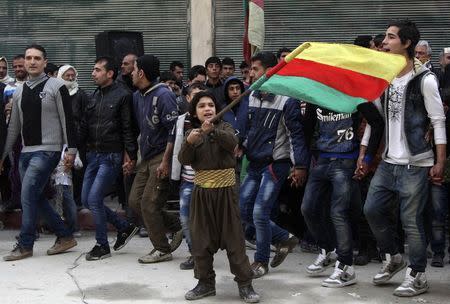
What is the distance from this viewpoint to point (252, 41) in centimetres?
891

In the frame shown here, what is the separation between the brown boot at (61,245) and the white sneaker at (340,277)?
2767mm

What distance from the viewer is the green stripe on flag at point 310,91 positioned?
20.0ft

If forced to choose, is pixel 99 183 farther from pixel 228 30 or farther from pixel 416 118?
pixel 228 30

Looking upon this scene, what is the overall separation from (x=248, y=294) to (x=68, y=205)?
311 centimetres

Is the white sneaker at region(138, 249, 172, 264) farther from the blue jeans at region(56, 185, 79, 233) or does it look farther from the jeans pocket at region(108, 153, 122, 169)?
the blue jeans at region(56, 185, 79, 233)

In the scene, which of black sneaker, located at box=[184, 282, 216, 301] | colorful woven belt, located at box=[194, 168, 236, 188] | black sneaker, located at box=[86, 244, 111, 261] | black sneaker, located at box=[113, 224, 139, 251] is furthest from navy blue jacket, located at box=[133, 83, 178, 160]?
black sneaker, located at box=[184, 282, 216, 301]

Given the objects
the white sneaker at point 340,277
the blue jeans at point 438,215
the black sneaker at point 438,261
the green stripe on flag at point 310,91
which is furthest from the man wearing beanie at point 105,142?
the black sneaker at point 438,261

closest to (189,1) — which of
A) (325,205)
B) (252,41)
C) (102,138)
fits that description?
(252,41)

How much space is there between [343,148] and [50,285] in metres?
2.70

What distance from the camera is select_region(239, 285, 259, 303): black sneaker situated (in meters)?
6.62

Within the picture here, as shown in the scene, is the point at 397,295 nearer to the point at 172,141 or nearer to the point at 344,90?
the point at 344,90

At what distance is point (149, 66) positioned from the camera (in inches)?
319

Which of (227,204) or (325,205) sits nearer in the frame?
(227,204)

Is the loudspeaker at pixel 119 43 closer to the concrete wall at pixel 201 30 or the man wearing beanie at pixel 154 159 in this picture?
the concrete wall at pixel 201 30
